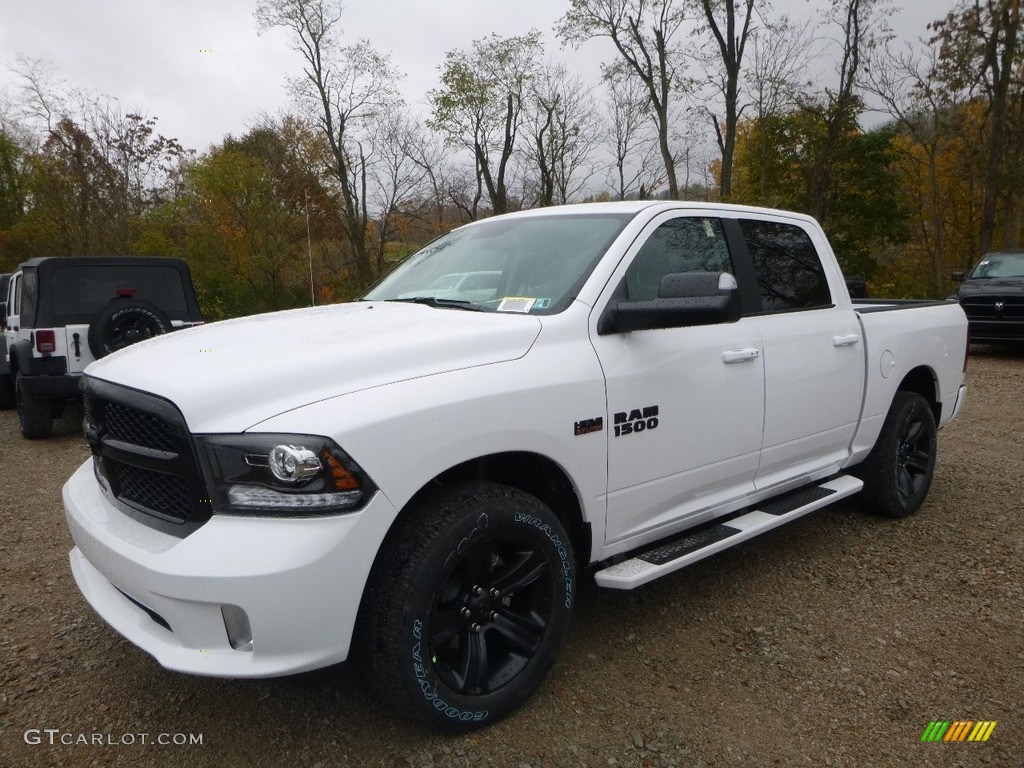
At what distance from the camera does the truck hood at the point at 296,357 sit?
7.19ft

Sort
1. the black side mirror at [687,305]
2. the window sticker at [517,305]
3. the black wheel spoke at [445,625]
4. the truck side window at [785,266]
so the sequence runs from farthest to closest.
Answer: the truck side window at [785,266]
the window sticker at [517,305]
the black side mirror at [687,305]
the black wheel spoke at [445,625]

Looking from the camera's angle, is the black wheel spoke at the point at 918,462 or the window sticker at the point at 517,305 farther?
the black wheel spoke at the point at 918,462

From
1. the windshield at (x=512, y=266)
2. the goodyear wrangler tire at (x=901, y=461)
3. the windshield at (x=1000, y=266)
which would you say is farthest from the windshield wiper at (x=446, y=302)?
the windshield at (x=1000, y=266)

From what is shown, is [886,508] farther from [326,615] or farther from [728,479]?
[326,615]

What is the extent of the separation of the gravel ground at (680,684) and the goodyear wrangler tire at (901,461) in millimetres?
340

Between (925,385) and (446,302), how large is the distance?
3.47m

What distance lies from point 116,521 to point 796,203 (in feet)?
104

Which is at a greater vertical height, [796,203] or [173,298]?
[796,203]

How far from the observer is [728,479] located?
3.40 m

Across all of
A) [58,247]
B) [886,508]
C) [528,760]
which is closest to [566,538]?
[528,760]

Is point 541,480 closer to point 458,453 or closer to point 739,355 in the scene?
point 458,453

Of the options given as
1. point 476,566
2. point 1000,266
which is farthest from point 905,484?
point 1000,266

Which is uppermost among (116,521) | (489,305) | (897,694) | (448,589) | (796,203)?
(796,203)

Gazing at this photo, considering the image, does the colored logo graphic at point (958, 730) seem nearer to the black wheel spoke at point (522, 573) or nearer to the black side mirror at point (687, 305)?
the black wheel spoke at point (522, 573)
